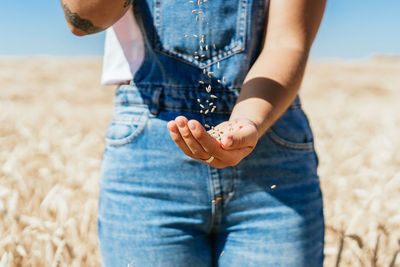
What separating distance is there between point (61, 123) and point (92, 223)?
2.46 meters

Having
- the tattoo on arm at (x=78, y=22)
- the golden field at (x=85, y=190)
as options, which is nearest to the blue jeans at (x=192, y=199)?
the tattoo on arm at (x=78, y=22)

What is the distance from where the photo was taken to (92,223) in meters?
2.61

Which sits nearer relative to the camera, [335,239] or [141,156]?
[141,156]

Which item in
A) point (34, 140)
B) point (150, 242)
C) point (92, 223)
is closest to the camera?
point (150, 242)

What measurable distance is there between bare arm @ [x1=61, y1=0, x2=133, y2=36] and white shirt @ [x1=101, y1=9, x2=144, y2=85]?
18 cm

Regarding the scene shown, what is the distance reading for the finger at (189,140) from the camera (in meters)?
0.90

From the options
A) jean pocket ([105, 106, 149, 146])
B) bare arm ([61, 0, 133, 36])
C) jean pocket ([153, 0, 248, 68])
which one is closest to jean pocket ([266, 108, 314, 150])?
jean pocket ([153, 0, 248, 68])

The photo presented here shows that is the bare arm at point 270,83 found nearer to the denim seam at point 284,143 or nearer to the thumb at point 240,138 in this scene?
the thumb at point 240,138

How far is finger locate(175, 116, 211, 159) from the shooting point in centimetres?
A: 90

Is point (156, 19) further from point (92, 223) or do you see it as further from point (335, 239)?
point (335, 239)

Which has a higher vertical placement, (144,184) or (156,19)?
(156,19)

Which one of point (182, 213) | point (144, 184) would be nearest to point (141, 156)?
point (144, 184)

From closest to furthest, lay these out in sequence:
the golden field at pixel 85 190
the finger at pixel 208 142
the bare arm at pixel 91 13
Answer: the finger at pixel 208 142 < the bare arm at pixel 91 13 < the golden field at pixel 85 190

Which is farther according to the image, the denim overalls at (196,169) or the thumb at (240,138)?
the denim overalls at (196,169)
